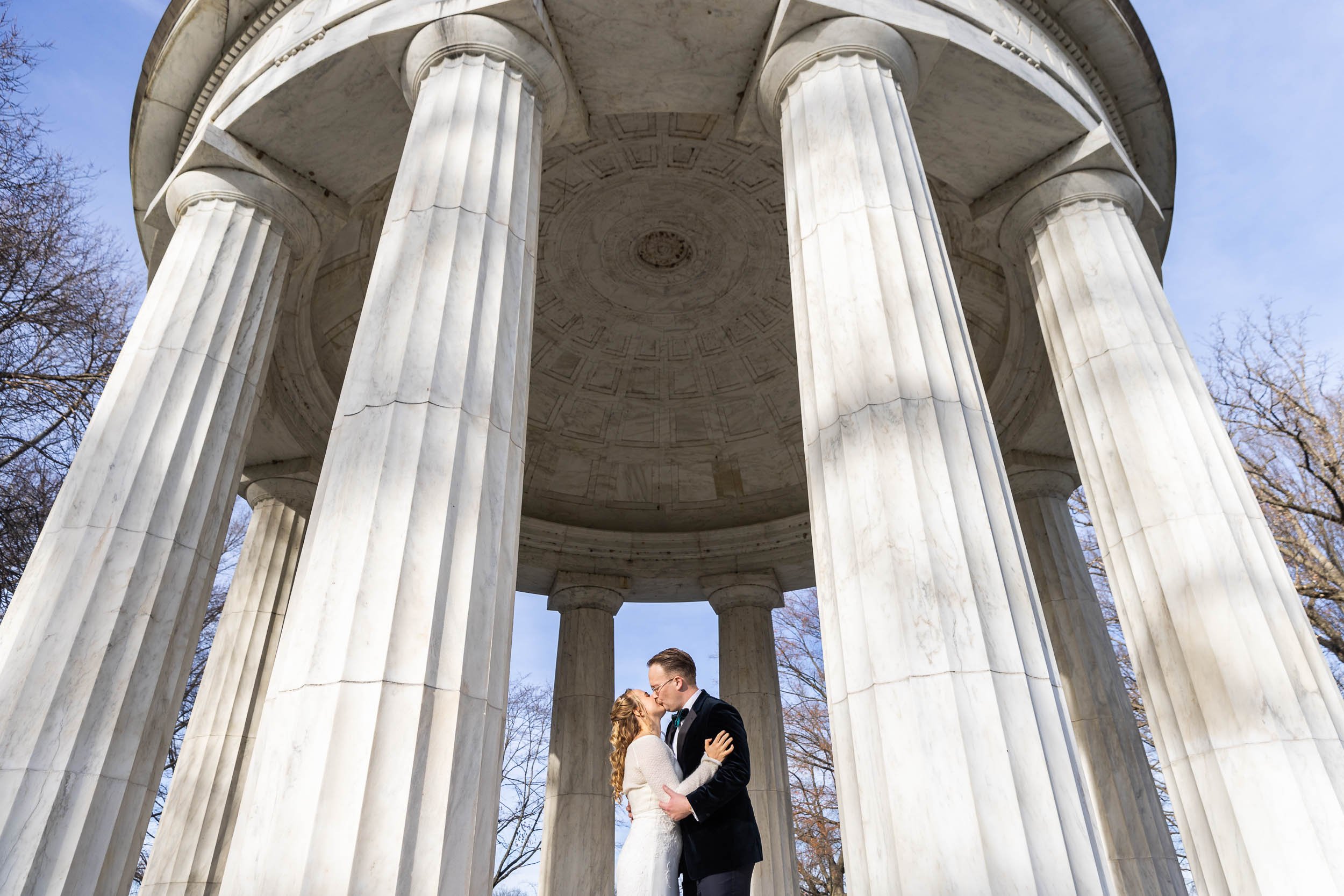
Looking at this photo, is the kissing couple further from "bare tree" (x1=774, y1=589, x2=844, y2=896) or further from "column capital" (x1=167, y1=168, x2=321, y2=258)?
"bare tree" (x1=774, y1=589, x2=844, y2=896)

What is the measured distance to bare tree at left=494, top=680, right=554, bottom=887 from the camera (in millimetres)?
64062

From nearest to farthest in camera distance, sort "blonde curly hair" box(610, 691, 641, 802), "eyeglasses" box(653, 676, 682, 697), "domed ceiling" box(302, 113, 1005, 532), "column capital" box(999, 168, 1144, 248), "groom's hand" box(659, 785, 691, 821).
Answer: "groom's hand" box(659, 785, 691, 821) < "blonde curly hair" box(610, 691, 641, 802) < "eyeglasses" box(653, 676, 682, 697) < "column capital" box(999, 168, 1144, 248) < "domed ceiling" box(302, 113, 1005, 532)

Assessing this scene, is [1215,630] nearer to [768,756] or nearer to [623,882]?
[623,882]

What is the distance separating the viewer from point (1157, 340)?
59.0 feet

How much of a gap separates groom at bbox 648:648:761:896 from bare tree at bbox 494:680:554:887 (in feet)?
177

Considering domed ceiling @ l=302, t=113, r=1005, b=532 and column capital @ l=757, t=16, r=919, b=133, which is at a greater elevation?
domed ceiling @ l=302, t=113, r=1005, b=532

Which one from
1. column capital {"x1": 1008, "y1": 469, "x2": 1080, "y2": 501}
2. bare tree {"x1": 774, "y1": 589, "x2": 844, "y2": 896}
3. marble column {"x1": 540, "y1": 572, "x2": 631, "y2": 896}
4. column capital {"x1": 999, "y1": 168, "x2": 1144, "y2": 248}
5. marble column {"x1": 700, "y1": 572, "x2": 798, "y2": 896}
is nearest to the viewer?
column capital {"x1": 999, "y1": 168, "x2": 1144, "y2": 248}

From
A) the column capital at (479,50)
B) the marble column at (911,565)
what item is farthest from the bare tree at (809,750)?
the marble column at (911,565)

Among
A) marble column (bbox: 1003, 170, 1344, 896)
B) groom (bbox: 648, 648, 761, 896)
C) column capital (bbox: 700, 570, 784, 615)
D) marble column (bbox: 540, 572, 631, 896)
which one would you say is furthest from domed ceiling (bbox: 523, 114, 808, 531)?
groom (bbox: 648, 648, 761, 896)

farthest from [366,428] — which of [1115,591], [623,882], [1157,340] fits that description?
[1157,340]

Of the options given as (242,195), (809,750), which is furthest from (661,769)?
(809,750)

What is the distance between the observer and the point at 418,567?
10781 mm

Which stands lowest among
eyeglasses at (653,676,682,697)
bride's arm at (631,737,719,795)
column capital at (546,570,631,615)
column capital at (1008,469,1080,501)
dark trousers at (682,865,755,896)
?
dark trousers at (682,865,755,896)

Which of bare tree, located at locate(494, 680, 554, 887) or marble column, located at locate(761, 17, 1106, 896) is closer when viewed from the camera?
marble column, located at locate(761, 17, 1106, 896)
